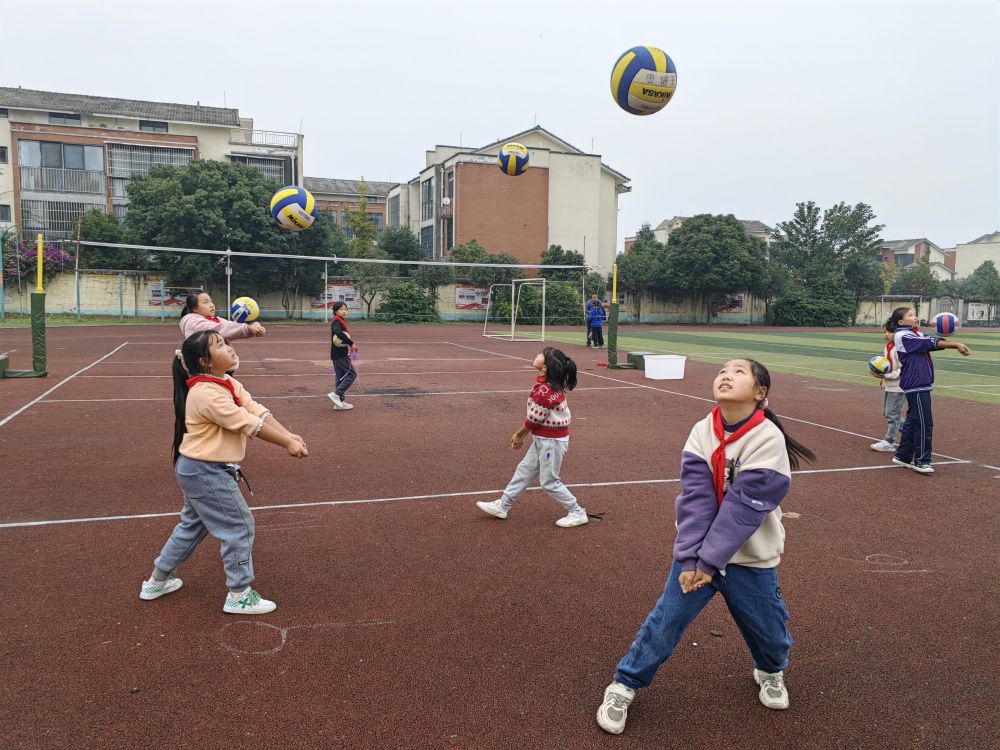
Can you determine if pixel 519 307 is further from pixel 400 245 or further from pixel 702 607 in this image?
pixel 702 607

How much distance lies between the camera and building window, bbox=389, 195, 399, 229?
60.4m

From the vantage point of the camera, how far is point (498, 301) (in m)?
41.2

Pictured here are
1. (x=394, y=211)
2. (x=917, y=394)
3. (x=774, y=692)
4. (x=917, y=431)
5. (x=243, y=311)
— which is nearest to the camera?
(x=774, y=692)

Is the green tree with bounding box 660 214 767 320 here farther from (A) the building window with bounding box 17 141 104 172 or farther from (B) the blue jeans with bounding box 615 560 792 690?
(B) the blue jeans with bounding box 615 560 792 690

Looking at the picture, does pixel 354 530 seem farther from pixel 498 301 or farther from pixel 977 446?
pixel 498 301

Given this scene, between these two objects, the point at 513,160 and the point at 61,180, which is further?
the point at 61,180

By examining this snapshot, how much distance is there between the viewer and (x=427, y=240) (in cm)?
5278

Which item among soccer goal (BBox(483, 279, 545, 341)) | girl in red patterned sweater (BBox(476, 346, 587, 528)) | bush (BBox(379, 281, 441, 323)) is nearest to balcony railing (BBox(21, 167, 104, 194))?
bush (BBox(379, 281, 441, 323))

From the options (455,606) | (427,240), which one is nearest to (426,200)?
(427,240)

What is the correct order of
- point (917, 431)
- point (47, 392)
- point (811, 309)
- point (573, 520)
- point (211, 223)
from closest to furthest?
point (573, 520), point (917, 431), point (47, 392), point (211, 223), point (811, 309)

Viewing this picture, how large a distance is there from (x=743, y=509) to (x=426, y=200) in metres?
51.7

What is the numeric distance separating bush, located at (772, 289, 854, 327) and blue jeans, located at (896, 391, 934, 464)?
151ft

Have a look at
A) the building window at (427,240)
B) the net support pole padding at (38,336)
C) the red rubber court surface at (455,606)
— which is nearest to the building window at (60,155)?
the building window at (427,240)

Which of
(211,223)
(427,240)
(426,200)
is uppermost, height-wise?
(426,200)
